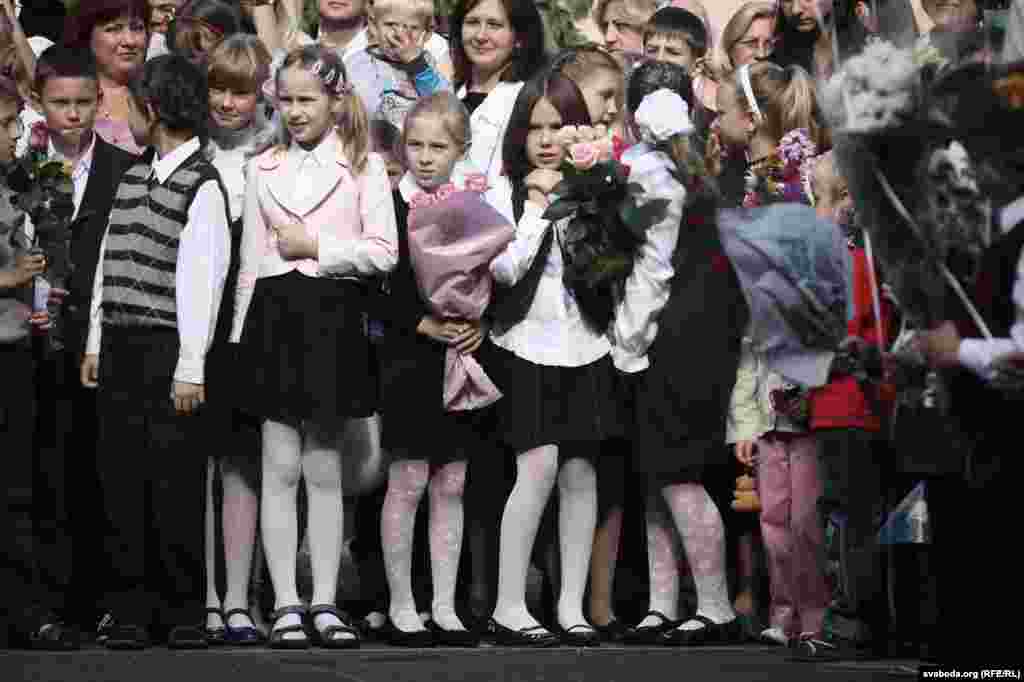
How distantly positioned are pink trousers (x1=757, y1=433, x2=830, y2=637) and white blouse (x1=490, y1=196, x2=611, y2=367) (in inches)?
30.9

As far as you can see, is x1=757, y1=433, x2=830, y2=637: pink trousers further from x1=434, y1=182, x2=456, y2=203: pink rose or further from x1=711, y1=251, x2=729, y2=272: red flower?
x1=434, y1=182, x2=456, y2=203: pink rose

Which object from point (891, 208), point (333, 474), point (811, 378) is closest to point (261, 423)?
point (333, 474)

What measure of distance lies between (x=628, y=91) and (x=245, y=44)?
154 centimetres

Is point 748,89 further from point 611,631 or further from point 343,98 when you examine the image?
point 611,631

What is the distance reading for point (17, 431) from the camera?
10109mm

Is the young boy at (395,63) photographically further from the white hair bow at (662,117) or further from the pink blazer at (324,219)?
the white hair bow at (662,117)

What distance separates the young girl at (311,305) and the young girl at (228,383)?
0.36 ft

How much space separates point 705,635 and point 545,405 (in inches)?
41.9

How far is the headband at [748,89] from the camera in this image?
10.5 metres

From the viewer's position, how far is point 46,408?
1043cm

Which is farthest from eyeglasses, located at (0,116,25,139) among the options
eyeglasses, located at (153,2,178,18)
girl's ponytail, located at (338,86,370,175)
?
eyeglasses, located at (153,2,178,18)

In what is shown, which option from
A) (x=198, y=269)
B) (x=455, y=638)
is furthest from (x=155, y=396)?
(x=455, y=638)

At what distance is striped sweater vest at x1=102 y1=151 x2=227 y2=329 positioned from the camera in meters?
9.95

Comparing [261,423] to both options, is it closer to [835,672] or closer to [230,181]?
[230,181]
